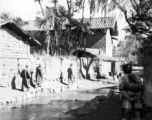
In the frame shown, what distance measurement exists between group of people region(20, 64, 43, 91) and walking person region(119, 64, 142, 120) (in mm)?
11758

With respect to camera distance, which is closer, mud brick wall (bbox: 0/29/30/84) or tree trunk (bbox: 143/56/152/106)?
tree trunk (bbox: 143/56/152/106)

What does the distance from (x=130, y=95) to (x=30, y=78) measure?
43.7 feet

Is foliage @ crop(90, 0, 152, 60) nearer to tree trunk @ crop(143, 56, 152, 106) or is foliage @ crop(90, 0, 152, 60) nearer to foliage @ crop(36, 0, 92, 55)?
tree trunk @ crop(143, 56, 152, 106)

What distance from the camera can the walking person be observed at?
193 inches

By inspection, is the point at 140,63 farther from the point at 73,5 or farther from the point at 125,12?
the point at 73,5

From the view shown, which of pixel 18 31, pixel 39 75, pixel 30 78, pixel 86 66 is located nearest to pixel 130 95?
pixel 30 78

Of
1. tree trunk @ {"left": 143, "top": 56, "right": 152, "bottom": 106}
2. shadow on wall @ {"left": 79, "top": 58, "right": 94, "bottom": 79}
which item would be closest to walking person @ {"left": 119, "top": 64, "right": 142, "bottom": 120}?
tree trunk @ {"left": 143, "top": 56, "right": 152, "bottom": 106}

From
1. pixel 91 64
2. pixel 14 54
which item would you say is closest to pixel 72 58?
pixel 91 64

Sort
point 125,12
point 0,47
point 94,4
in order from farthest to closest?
point 0,47, point 94,4, point 125,12

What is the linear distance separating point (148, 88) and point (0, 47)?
1180 cm

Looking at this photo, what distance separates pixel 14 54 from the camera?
57.1 ft

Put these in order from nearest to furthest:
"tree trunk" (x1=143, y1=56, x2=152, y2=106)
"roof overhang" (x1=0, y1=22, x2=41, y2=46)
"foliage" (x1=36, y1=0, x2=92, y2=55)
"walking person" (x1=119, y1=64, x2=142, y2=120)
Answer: "walking person" (x1=119, y1=64, x2=142, y2=120)
"tree trunk" (x1=143, y1=56, x2=152, y2=106)
"roof overhang" (x1=0, y1=22, x2=41, y2=46)
"foliage" (x1=36, y1=0, x2=92, y2=55)

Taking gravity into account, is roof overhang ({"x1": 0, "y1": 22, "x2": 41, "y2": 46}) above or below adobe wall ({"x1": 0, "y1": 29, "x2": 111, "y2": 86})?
above

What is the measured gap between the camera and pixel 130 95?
16.2 feet
